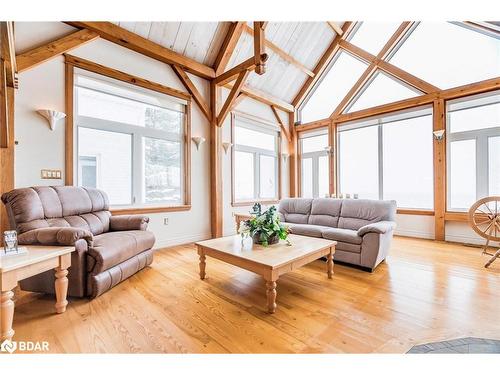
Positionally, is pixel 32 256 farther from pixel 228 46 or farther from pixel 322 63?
pixel 322 63

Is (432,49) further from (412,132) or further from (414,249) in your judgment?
(414,249)

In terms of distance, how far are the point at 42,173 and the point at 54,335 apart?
81.7 inches

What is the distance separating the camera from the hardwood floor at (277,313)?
1504 millimetres

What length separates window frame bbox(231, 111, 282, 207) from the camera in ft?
16.8

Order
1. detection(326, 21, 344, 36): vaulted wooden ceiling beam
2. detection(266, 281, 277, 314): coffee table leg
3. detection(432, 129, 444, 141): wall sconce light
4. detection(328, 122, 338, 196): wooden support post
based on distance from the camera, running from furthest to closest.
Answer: detection(328, 122, 338, 196): wooden support post < detection(326, 21, 344, 36): vaulted wooden ceiling beam < detection(432, 129, 444, 141): wall sconce light < detection(266, 281, 277, 314): coffee table leg

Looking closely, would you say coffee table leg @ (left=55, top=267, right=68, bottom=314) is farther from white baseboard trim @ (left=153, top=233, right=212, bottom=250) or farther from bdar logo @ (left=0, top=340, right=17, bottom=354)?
white baseboard trim @ (left=153, top=233, right=212, bottom=250)

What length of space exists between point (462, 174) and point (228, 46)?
489cm

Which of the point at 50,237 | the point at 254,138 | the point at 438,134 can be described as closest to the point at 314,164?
the point at 254,138

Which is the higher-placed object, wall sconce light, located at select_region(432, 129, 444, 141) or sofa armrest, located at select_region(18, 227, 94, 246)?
wall sconce light, located at select_region(432, 129, 444, 141)

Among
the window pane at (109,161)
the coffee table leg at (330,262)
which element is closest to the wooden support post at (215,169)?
the window pane at (109,161)

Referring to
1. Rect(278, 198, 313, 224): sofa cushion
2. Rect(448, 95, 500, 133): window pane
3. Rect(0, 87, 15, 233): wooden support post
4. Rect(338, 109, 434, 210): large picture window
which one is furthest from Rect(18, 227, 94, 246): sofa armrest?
Rect(448, 95, 500, 133): window pane

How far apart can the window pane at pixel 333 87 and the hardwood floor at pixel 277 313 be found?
176 inches

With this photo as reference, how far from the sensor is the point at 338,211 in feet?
12.2

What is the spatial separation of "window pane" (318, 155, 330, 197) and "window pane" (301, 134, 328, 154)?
1.02 ft
